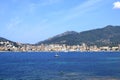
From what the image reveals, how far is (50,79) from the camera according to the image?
67.2 meters

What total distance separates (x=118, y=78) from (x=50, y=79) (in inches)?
607

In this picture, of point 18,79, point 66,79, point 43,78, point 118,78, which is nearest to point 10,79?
point 18,79

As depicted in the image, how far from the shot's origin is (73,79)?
6612cm

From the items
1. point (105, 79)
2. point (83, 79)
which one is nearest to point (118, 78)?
point (105, 79)

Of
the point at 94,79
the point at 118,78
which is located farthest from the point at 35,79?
the point at 118,78

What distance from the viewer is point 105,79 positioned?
6750 centimetres

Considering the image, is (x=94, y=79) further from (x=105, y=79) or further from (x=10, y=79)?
(x=10, y=79)

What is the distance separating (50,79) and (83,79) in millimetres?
7204

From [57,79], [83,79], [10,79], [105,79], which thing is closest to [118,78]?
[105,79]

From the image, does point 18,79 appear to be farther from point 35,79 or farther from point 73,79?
point 73,79

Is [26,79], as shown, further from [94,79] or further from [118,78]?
[118,78]

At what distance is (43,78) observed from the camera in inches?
A: 2724

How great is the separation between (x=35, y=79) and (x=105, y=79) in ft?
50.5

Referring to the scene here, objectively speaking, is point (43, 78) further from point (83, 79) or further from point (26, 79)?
point (83, 79)
